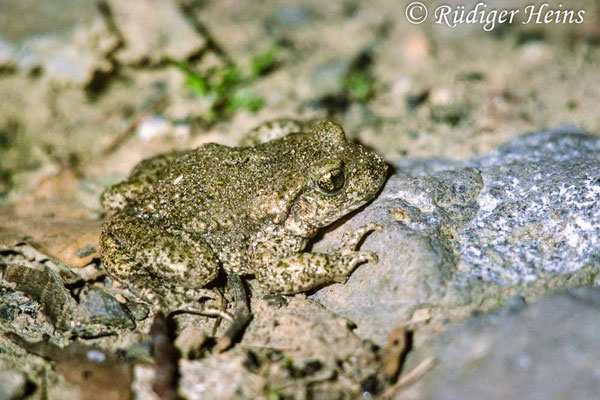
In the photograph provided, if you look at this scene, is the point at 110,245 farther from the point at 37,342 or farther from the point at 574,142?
the point at 574,142

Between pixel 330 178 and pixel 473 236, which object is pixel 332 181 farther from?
pixel 473 236

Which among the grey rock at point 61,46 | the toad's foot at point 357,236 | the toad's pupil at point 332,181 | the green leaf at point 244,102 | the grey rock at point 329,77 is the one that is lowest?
the toad's foot at point 357,236

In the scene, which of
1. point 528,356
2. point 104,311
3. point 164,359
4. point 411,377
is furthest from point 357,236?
point 104,311

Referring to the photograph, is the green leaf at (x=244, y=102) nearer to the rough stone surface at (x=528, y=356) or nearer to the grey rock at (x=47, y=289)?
the grey rock at (x=47, y=289)

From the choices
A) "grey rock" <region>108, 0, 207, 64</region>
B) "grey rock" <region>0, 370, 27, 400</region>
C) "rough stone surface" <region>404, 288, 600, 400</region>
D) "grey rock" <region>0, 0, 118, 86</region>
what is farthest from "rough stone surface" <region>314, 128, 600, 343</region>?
"grey rock" <region>0, 0, 118, 86</region>

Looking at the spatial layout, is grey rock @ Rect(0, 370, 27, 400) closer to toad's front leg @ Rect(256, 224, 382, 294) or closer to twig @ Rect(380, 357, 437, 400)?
toad's front leg @ Rect(256, 224, 382, 294)

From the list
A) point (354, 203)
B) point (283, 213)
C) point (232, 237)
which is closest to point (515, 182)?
point (354, 203)

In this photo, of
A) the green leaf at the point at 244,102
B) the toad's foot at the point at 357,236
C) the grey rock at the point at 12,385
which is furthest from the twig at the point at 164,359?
the green leaf at the point at 244,102
